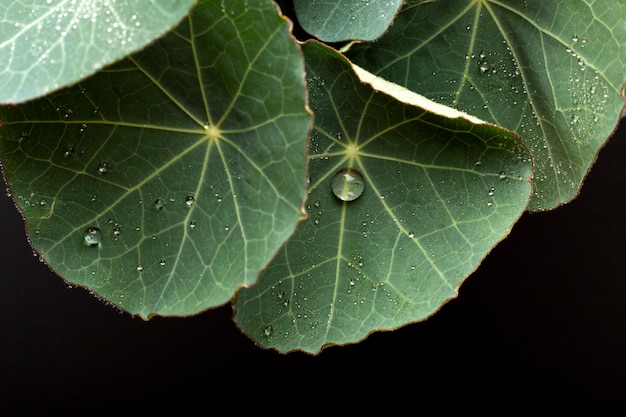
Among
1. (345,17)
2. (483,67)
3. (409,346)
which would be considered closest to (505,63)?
(483,67)

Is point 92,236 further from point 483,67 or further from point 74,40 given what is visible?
point 483,67

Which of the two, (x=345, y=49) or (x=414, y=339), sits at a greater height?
(x=345, y=49)

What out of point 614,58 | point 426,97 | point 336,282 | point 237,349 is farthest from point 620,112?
point 237,349

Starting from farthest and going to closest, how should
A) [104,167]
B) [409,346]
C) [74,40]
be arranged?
[409,346] → [104,167] → [74,40]

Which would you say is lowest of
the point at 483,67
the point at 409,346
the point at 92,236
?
the point at 409,346

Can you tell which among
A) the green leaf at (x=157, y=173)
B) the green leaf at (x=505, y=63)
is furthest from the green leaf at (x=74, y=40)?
the green leaf at (x=505, y=63)

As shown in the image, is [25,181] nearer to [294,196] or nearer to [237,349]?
[294,196]

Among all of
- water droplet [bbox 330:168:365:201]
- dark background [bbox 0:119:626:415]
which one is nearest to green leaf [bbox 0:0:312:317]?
water droplet [bbox 330:168:365:201]
